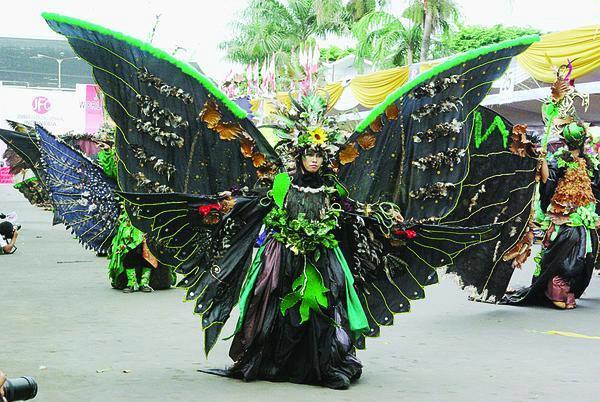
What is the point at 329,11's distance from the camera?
46312 millimetres

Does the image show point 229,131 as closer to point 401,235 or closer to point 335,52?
point 401,235

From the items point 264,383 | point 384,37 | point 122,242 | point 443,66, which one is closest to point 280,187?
point 264,383

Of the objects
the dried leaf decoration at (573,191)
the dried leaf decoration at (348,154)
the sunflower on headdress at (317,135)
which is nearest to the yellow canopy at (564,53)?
the dried leaf decoration at (573,191)

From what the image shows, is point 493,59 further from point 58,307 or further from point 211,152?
point 58,307

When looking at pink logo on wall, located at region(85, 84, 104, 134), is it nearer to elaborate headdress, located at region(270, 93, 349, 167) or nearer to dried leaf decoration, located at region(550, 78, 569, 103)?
dried leaf decoration, located at region(550, 78, 569, 103)

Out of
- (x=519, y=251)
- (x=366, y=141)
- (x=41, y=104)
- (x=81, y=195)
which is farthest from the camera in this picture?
(x=41, y=104)

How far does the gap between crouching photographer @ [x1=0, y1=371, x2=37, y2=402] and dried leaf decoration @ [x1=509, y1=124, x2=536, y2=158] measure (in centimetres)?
673

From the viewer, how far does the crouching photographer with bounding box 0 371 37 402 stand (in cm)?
279

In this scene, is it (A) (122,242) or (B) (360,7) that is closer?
(A) (122,242)

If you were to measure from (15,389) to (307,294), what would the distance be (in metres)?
3.56

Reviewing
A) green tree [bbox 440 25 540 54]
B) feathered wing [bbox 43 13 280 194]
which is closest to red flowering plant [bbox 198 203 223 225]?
feathered wing [bbox 43 13 280 194]

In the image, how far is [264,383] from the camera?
21.1 feet

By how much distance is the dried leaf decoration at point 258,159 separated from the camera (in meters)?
6.78

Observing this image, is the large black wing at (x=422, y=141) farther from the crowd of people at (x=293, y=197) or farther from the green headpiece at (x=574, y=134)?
the green headpiece at (x=574, y=134)
